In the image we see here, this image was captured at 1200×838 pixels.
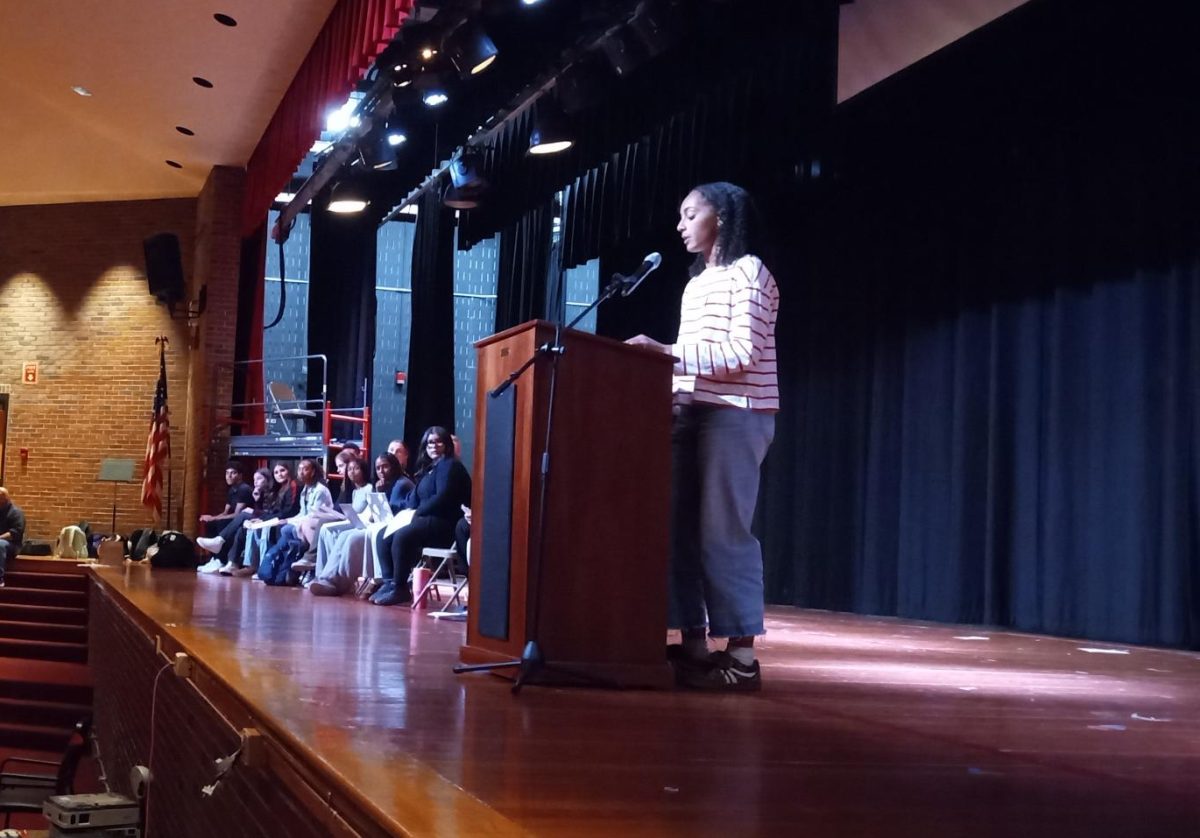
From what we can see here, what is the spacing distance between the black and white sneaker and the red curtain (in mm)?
4384

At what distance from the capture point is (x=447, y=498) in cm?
661

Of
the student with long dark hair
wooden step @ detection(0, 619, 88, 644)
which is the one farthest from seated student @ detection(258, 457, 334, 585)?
the student with long dark hair

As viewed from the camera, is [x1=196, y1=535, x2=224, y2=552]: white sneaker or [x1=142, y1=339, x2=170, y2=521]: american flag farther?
[x1=142, y1=339, x2=170, y2=521]: american flag

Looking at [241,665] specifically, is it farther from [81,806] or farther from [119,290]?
[119,290]

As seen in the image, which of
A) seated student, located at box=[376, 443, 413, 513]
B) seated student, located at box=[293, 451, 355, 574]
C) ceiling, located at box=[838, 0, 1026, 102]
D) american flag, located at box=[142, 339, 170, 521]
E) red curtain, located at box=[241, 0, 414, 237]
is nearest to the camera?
ceiling, located at box=[838, 0, 1026, 102]

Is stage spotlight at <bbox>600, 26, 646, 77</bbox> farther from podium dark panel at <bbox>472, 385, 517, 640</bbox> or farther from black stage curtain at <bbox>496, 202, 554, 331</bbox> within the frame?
podium dark panel at <bbox>472, 385, 517, 640</bbox>

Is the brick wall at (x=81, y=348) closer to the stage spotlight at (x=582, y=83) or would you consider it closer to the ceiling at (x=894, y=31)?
the stage spotlight at (x=582, y=83)

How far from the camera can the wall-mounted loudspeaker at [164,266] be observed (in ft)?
43.4

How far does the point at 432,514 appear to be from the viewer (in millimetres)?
6641

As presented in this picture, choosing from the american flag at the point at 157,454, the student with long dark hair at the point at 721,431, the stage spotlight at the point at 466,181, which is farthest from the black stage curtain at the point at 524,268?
the student with long dark hair at the point at 721,431

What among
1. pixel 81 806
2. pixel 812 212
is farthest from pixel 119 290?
pixel 81 806

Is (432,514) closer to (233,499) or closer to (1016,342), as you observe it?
(1016,342)

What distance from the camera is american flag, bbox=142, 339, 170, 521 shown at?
12438 mm

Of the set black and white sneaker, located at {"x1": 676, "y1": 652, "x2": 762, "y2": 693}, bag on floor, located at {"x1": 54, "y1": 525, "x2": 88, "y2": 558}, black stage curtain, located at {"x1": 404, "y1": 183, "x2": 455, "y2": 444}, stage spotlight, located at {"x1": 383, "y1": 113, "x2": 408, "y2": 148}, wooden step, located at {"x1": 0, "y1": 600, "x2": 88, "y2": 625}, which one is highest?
stage spotlight, located at {"x1": 383, "y1": 113, "x2": 408, "y2": 148}
